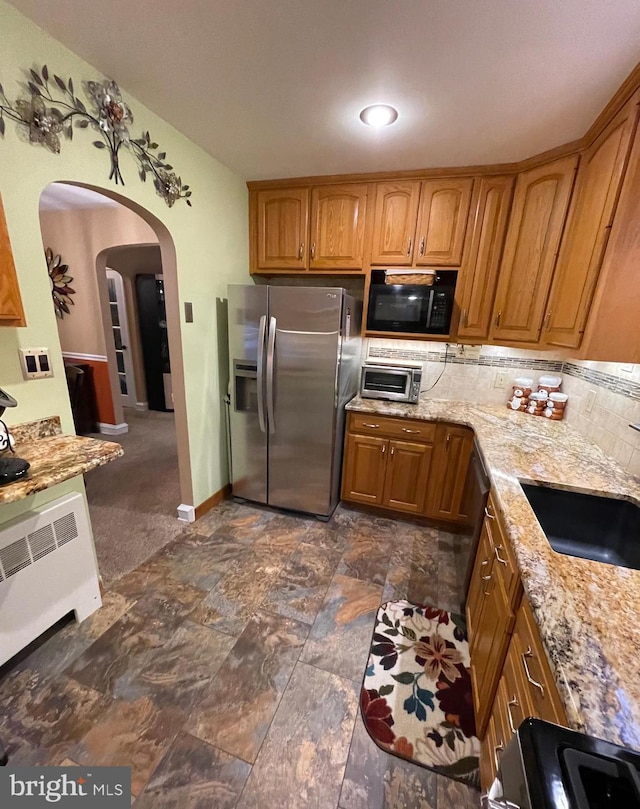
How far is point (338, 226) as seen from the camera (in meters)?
2.48

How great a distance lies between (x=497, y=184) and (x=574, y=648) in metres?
2.55

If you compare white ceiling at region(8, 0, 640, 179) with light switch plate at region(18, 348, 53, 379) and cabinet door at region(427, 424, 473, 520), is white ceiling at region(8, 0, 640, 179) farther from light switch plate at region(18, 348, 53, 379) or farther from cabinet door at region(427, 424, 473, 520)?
cabinet door at region(427, 424, 473, 520)

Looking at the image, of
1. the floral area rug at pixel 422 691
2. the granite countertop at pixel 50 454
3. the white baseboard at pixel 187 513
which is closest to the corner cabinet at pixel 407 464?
the floral area rug at pixel 422 691

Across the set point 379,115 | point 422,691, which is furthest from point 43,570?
point 379,115

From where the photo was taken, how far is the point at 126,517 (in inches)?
98.9

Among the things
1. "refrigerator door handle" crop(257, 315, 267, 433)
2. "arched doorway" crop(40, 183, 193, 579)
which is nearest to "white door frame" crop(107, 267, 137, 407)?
"arched doorway" crop(40, 183, 193, 579)

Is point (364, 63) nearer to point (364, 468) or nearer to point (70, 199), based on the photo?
point (364, 468)

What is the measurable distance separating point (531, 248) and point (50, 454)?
2848mm

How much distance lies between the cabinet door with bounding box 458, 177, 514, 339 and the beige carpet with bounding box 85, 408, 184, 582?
2.68 metres

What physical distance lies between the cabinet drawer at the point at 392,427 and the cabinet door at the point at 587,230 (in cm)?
93

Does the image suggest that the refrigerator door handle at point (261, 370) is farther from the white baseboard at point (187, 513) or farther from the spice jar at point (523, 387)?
the spice jar at point (523, 387)

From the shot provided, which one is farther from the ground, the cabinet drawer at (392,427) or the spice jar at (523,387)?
the spice jar at (523,387)

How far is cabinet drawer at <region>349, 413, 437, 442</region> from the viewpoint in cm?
235

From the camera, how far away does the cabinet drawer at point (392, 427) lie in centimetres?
235
